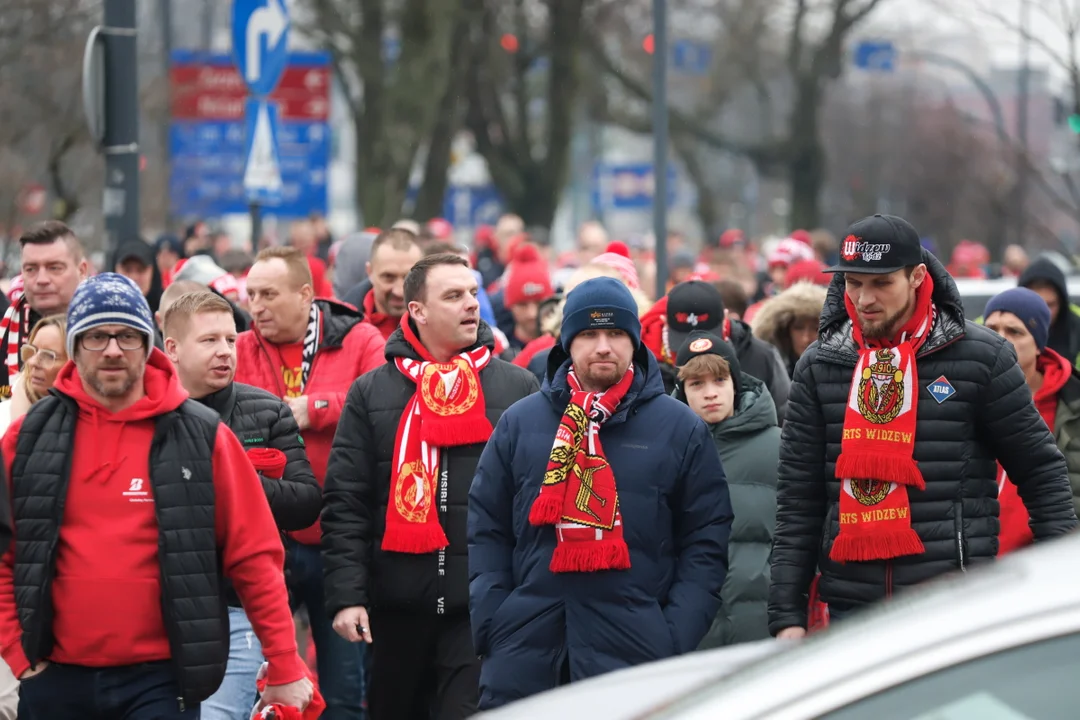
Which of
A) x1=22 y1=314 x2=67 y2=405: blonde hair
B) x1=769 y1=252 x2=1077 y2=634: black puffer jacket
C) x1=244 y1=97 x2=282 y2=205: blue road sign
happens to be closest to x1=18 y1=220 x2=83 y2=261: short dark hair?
x1=22 y1=314 x2=67 y2=405: blonde hair

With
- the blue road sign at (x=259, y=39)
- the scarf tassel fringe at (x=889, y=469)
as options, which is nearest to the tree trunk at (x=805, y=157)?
the blue road sign at (x=259, y=39)

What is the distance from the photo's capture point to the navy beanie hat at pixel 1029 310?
24.2 feet

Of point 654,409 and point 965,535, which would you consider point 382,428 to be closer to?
point 654,409

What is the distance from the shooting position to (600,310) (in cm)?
559

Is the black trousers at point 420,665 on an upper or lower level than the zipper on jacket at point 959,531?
lower

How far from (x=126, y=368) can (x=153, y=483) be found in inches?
13.5

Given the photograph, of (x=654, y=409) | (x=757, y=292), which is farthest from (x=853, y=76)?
(x=654, y=409)

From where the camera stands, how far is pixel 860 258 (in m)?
5.45

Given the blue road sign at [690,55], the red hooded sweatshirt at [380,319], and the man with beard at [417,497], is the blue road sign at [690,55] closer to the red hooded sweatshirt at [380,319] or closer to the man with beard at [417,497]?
the red hooded sweatshirt at [380,319]

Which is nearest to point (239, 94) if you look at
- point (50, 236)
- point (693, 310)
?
point (50, 236)

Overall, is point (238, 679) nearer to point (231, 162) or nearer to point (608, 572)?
point (608, 572)

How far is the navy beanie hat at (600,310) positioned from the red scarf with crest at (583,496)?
199 mm

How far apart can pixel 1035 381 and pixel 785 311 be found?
6.55ft

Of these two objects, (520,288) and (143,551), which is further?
(520,288)
